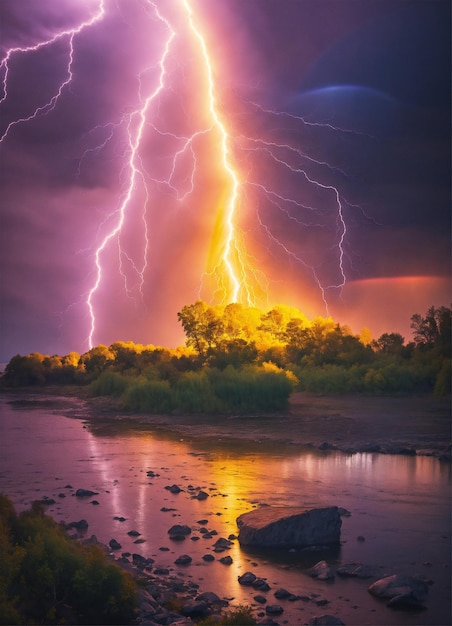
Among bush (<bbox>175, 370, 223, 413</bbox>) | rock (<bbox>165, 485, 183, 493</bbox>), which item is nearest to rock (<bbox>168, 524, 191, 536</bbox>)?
rock (<bbox>165, 485, 183, 493</bbox>)

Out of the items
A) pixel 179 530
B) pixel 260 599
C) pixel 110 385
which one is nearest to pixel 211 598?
pixel 260 599

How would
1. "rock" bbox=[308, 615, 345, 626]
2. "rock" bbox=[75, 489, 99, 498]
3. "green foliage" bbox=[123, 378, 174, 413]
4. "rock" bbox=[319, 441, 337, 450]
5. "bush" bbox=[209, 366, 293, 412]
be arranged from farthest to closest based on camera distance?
"green foliage" bbox=[123, 378, 174, 413] < "bush" bbox=[209, 366, 293, 412] < "rock" bbox=[319, 441, 337, 450] < "rock" bbox=[75, 489, 99, 498] < "rock" bbox=[308, 615, 345, 626]

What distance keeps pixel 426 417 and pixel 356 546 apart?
64.5ft

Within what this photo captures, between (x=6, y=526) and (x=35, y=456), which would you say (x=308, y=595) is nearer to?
(x=6, y=526)

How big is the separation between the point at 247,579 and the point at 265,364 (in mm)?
33118

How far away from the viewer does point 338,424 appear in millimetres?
28516

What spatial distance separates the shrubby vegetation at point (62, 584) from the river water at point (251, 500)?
1.64m

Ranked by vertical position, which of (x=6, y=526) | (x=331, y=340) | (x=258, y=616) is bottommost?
(x=258, y=616)

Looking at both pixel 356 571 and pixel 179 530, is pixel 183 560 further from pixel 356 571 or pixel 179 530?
pixel 356 571

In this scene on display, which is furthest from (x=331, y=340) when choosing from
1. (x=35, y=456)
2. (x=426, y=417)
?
(x=35, y=456)

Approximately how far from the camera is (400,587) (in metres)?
8.70

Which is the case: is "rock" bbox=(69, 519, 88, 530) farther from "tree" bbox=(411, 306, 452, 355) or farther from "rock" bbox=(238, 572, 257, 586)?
"tree" bbox=(411, 306, 452, 355)

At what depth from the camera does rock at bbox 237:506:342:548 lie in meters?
10.8

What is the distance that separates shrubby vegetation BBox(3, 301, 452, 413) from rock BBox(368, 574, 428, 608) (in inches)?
1050
